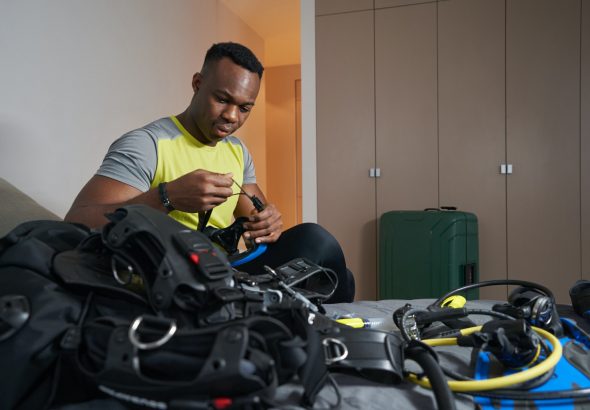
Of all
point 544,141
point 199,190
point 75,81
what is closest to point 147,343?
point 199,190

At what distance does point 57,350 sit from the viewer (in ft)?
1.65

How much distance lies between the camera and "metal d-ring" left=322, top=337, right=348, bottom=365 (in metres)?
0.54

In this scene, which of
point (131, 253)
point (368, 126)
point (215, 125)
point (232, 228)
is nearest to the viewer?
point (131, 253)

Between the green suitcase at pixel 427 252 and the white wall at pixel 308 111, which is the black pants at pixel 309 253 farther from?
the white wall at pixel 308 111

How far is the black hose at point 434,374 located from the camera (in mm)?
479

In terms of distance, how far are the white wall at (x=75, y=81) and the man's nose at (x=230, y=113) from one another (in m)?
0.95

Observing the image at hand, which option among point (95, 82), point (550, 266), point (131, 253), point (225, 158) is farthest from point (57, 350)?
point (550, 266)

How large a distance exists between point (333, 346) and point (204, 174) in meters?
0.66

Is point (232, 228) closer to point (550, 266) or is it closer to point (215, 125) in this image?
point (215, 125)

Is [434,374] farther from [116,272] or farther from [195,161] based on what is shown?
[195,161]

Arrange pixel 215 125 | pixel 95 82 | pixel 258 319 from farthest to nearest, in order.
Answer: pixel 95 82 < pixel 215 125 < pixel 258 319

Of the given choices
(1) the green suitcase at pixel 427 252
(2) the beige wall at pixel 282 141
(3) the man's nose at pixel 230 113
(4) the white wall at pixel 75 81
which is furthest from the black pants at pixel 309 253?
(2) the beige wall at pixel 282 141

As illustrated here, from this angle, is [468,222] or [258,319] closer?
[258,319]

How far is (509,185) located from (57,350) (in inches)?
114
